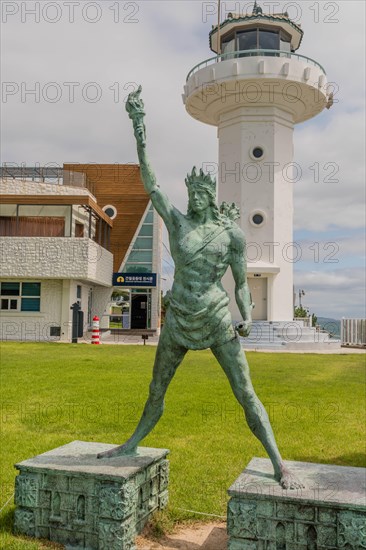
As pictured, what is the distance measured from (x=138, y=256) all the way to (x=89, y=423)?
25.1 meters

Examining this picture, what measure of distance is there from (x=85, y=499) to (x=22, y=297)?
2390cm

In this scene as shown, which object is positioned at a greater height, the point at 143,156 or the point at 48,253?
the point at 48,253

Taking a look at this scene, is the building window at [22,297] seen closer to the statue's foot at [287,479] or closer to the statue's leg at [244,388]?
the statue's leg at [244,388]

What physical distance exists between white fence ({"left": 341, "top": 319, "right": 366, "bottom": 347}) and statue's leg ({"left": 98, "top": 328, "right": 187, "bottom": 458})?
2581 cm

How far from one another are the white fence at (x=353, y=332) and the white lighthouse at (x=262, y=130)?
11.4ft

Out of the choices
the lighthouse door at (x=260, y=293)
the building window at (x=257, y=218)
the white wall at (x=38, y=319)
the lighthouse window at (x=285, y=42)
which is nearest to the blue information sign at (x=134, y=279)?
the white wall at (x=38, y=319)

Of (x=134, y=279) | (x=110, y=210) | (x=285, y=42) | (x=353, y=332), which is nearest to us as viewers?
(x=285, y=42)

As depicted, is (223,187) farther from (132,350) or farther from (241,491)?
(241,491)

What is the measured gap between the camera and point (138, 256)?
111ft

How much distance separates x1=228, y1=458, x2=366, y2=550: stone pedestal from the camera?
161 inches

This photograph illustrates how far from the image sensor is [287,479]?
4445 mm

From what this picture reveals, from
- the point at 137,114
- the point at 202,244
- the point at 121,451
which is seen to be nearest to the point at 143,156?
the point at 137,114

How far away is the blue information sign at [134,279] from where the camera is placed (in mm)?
32875

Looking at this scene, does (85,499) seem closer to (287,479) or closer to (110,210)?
(287,479)
